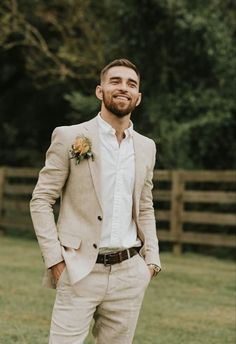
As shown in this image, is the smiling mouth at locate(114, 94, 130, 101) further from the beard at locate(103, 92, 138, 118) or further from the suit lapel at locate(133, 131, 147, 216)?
the suit lapel at locate(133, 131, 147, 216)

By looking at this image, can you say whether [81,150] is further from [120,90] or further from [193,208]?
[193,208]

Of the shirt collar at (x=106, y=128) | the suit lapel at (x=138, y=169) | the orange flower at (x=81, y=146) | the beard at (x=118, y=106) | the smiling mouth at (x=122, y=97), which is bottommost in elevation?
the suit lapel at (x=138, y=169)

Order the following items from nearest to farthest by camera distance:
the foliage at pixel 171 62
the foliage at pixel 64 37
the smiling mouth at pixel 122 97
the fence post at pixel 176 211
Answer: the smiling mouth at pixel 122 97, the fence post at pixel 176 211, the foliage at pixel 171 62, the foliage at pixel 64 37

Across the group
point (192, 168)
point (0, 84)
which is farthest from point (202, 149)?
point (0, 84)

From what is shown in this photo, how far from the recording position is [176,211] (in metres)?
14.5

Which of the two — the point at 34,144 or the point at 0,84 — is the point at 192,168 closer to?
the point at 34,144

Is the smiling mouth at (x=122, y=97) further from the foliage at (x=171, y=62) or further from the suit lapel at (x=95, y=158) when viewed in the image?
the foliage at (x=171, y=62)

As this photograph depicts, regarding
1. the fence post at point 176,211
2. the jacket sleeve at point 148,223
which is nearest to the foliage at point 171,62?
the fence post at point 176,211

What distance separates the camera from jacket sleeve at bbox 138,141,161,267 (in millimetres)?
4465

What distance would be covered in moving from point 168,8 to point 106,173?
38.5ft

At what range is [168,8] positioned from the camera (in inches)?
612

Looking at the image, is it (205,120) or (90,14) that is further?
(90,14)

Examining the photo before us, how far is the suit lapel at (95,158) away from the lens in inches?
165

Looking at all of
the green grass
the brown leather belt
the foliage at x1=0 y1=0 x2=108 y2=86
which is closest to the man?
the brown leather belt
